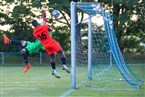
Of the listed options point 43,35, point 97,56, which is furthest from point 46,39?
point 97,56

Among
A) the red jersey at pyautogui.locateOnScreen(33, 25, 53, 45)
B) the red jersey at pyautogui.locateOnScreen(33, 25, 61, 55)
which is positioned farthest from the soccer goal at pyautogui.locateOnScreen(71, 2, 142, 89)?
the red jersey at pyautogui.locateOnScreen(33, 25, 53, 45)

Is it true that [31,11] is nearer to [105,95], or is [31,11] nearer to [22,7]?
[22,7]

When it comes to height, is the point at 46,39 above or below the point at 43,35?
below

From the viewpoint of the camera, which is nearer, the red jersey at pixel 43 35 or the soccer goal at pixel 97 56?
the red jersey at pixel 43 35

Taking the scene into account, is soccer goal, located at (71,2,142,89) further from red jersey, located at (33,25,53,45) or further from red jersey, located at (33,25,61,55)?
red jersey, located at (33,25,53,45)

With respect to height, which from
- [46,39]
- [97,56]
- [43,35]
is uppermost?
[43,35]

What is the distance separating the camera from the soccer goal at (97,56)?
45.8 ft

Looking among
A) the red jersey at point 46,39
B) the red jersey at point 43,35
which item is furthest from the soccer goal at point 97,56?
the red jersey at point 43,35

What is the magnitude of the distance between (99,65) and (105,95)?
12.0 metres

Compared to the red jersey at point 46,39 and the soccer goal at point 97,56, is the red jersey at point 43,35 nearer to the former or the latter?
the red jersey at point 46,39

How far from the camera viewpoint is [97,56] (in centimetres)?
2269

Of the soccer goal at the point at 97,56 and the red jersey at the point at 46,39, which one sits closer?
the red jersey at the point at 46,39

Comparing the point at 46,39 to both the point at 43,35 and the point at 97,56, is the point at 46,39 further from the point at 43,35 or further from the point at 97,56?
the point at 97,56

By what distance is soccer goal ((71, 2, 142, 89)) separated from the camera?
1395 cm
